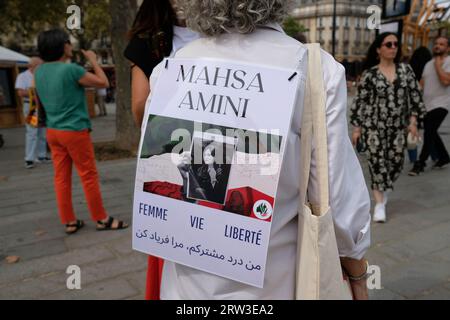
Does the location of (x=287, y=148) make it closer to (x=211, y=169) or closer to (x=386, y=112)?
(x=211, y=169)

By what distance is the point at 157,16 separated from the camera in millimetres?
1722

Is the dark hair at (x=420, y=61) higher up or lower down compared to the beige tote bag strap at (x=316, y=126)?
lower down

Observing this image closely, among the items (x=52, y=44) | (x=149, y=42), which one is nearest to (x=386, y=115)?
(x=149, y=42)


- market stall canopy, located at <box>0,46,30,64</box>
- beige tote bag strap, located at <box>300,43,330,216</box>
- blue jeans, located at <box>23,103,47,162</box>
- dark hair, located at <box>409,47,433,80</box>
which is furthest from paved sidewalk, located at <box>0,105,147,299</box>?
market stall canopy, located at <box>0,46,30,64</box>

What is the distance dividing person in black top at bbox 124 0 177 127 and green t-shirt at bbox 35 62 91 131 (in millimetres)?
2137

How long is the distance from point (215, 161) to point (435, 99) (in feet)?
19.5

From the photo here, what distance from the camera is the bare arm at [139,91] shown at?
5.55 feet

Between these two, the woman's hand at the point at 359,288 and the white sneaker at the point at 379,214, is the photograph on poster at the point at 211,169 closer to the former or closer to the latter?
the woman's hand at the point at 359,288

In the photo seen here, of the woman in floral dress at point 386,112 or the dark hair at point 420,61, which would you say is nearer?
the woman in floral dress at point 386,112

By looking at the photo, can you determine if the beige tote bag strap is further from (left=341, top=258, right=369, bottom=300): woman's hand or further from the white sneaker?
the white sneaker

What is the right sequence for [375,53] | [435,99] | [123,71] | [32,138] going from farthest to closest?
1. [123,71]
2. [32,138]
3. [435,99]
4. [375,53]

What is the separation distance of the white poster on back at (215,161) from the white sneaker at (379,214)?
3.24 m

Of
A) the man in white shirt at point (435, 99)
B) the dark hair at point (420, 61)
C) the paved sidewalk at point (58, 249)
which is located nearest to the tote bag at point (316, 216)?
the paved sidewalk at point (58, 249)
